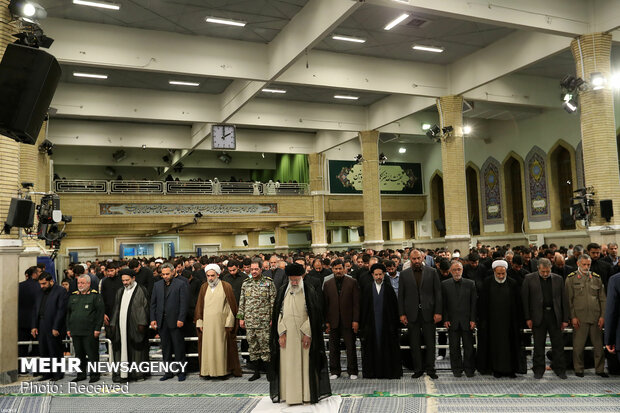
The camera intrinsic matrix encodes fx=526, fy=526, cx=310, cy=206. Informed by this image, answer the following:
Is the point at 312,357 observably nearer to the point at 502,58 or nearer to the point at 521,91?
the point at 502,58

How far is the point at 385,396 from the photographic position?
574cm

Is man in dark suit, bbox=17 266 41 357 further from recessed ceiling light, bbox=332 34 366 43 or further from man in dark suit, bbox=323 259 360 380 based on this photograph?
recessed ceiling light, bbox=332 34 366 43

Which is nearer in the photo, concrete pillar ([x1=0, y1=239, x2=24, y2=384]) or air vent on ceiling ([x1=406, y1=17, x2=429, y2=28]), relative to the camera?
concrete pillar ([x1=0, y1=239, x2=24, y2=384])

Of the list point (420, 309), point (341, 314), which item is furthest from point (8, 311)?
point (420, 309)

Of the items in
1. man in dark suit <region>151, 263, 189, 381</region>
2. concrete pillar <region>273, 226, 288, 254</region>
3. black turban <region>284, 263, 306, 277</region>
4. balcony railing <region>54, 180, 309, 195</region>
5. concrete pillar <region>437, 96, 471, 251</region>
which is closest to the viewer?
black turban <region>284, 263, 306, 277</region>

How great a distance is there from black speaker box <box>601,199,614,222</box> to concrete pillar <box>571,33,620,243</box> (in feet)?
0.34

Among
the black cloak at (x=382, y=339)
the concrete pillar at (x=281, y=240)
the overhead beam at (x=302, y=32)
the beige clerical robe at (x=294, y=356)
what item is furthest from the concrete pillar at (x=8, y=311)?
the concrete pillar at (x=281, y=240)

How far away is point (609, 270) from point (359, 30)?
8401mm

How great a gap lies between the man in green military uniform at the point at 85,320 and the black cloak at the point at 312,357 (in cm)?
275

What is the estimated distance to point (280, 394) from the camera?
217 inches

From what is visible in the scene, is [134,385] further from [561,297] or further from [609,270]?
[609,270]

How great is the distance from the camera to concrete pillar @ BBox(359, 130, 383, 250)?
754 inches

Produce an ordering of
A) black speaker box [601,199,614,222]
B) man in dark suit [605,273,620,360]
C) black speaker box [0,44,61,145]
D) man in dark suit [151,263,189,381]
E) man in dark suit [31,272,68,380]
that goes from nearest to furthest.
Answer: black speaker box [0,44,61,145] → man in dark suit [605,273,620,360] → man in dark suit [151,263,189,381] → man in dark suit [31,272,68,380] → black speaker box [601,199,614,222]

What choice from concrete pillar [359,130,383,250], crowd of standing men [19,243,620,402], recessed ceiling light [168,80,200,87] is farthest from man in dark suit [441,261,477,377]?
concrete pillar [359,130,383,250]
